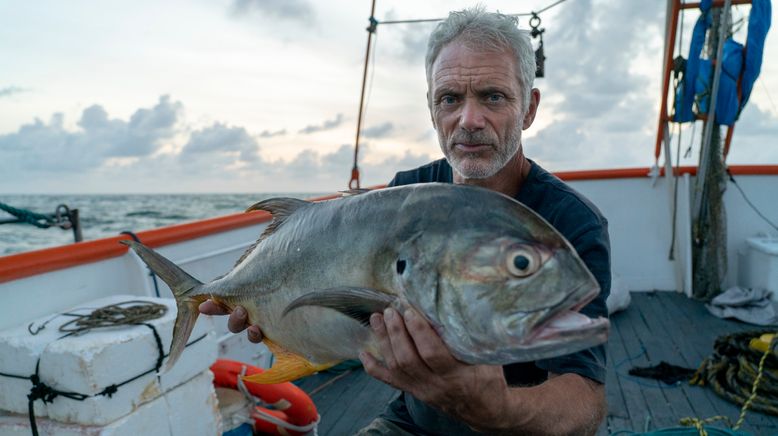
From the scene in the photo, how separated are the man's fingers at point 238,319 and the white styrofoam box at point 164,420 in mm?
1212

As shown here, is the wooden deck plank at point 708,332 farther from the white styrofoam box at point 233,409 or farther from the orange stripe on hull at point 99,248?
the orange stripe on hull at point 99,248

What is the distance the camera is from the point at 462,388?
5.00ft

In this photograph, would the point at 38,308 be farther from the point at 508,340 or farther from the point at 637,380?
the point at 637,380

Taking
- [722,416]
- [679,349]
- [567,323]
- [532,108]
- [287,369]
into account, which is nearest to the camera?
[567,323]

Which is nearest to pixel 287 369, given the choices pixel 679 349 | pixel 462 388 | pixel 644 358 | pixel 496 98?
pixel 462 388

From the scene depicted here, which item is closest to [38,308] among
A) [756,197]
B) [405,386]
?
[405,386]

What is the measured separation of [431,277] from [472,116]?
1101mm

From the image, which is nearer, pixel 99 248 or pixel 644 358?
pixel 99 248

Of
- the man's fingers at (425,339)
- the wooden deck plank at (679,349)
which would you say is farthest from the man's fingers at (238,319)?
the wooden deck plank at (679,349)

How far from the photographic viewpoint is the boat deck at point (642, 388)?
13.5 ft

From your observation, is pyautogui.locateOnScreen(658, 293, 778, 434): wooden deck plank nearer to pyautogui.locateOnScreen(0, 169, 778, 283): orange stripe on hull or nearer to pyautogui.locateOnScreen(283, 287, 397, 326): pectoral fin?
pyautogui.locateOnScreen(283, 287, 397, 326): pectoral fin

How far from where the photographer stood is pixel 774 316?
605 centimetres

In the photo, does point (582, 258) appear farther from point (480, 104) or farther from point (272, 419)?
point (272, 419)

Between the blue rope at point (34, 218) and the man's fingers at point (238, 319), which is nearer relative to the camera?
the man's fingers at point (238, 319)
